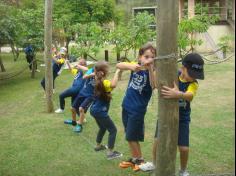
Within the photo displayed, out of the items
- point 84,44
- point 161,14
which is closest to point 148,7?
point 84,44

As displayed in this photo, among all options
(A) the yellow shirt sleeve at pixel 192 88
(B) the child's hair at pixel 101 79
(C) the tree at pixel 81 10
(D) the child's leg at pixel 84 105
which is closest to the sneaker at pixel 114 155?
(B) the child's hair at pixel 101 79

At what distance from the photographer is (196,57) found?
4387 mm

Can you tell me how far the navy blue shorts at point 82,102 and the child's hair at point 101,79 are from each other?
59.7 inches

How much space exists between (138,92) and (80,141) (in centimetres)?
208

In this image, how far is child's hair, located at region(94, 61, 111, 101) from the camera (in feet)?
18.9

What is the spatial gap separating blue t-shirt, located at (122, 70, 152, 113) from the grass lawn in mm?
852

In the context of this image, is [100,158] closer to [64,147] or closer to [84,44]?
[64,147]

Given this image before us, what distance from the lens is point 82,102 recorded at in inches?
298

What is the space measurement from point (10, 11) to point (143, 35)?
487 centimetres

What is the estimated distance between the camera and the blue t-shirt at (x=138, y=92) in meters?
5.04

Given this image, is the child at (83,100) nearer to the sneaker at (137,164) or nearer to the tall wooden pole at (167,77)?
the sneaker at (137,164)

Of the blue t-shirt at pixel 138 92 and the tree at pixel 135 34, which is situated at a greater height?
the tree at pixel 135 34

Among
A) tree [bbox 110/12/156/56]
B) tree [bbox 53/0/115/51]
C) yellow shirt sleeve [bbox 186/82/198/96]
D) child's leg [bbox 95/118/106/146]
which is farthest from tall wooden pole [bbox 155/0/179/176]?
tree [bbox 53/0/115/51]

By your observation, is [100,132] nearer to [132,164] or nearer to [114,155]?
[114,155]
